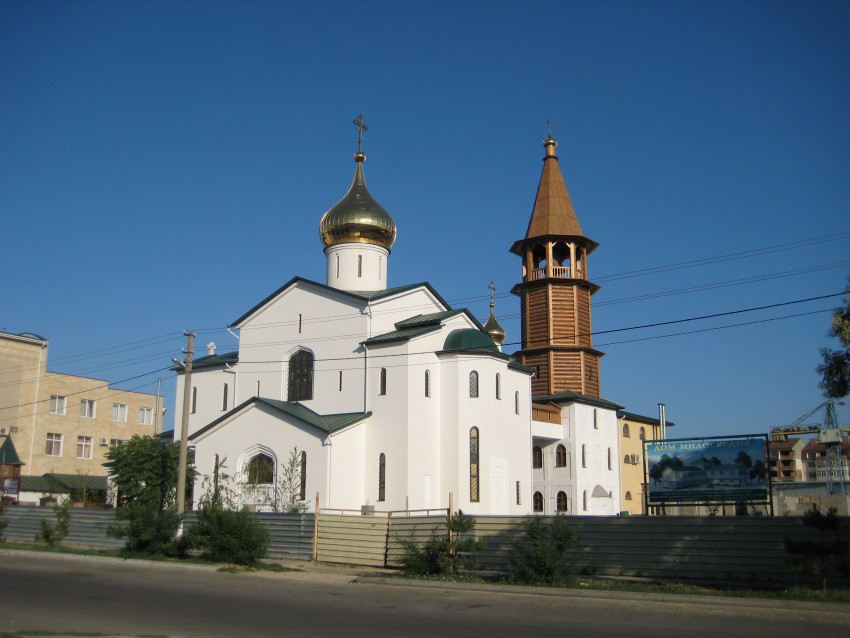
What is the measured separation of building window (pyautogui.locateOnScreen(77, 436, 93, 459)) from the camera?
50688mm

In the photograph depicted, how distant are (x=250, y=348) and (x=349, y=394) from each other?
5.65m

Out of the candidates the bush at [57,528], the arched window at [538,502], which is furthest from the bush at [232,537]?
the arched window at [538,502]

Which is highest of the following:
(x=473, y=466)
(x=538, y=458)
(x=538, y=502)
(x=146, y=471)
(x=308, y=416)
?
(x=308, y=416)

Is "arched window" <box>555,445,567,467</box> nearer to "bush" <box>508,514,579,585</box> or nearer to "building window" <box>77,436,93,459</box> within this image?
"bush" <box>508,514,579,585</box>

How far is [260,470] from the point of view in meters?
29.3

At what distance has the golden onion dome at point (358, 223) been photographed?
34.2 meters

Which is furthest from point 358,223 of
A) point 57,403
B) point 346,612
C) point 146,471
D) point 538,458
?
point 57,403

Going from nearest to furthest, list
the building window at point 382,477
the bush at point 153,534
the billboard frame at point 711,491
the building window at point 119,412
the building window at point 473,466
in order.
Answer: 1. the billboard frame at point 711,491
2. the bush at point 153,534
3. the building window at point 382,477
4. the building window at point 473,466
5. the building window at point 119,412

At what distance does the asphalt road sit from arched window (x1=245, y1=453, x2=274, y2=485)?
11955 mm

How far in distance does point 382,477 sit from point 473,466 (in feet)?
10.6

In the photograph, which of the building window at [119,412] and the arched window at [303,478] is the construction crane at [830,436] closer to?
the arched window at [303,478]

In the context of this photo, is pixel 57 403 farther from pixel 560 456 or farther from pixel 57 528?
pixel 560 456

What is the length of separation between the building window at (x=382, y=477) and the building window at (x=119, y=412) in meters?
30.6

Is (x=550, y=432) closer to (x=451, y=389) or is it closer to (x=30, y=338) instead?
(x=451, y=389)
